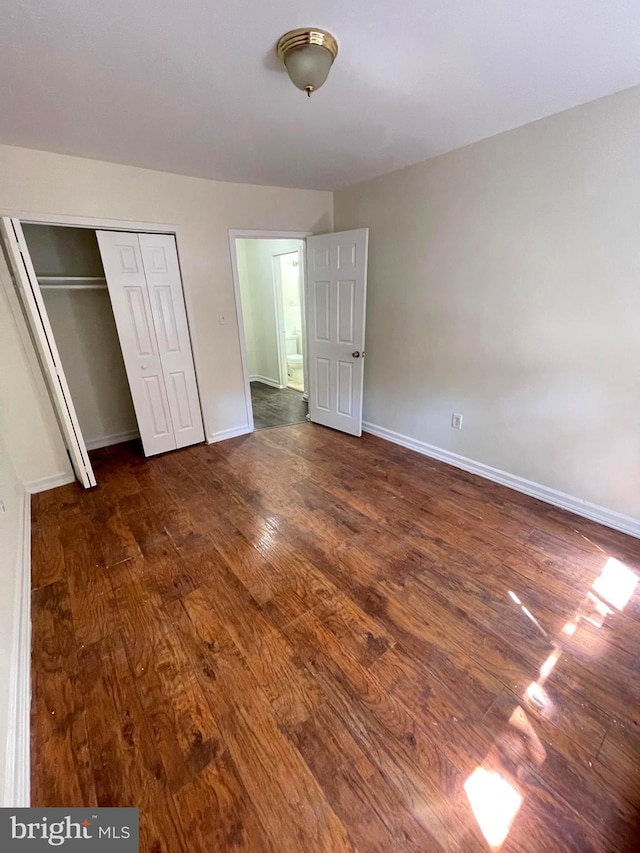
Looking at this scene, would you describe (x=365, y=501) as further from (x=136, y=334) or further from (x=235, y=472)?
(x=136, y=334)

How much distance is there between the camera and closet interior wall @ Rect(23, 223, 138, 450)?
3.14 metres

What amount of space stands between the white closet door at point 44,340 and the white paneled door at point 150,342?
57cm

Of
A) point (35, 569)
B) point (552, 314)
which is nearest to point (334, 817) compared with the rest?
point (35, 569)

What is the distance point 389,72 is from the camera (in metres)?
1.64

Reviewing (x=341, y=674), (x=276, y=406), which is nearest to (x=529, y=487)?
(x=341, y=674)

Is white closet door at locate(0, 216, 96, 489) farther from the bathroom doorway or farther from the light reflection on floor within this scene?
the light reflection on floor

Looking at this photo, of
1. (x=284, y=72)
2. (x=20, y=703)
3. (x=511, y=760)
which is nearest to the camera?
(x=511, y=760)

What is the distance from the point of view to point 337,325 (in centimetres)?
366

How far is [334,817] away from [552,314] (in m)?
2.74

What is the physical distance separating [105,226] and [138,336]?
855 millimetres

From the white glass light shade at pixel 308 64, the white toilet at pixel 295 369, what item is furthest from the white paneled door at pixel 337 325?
the white toilet at pixel 295 369

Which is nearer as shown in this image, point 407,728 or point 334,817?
point 334,817

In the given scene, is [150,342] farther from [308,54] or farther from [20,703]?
[20,703]

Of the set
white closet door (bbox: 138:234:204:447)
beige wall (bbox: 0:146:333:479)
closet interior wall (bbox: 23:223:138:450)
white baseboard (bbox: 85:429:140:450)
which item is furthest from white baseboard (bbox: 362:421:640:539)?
closet interior wall (bbox: 23:223:138:450)
